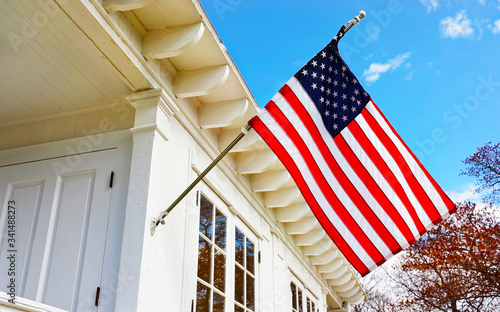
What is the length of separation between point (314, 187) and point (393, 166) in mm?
856

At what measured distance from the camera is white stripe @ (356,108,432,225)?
13.1ft

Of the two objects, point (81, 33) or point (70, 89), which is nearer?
point (81, 33)

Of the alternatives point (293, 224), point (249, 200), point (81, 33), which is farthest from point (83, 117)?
point (293, 224)

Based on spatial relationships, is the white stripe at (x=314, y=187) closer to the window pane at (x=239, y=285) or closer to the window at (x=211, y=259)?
the window at (x=211, y=259)

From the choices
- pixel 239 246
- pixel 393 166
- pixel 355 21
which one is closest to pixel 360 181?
pixel 393 166

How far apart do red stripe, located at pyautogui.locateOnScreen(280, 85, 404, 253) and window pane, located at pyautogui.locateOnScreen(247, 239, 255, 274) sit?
158 cm

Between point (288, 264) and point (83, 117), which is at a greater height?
point (83, 117)

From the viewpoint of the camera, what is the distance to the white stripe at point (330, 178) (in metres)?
3.51

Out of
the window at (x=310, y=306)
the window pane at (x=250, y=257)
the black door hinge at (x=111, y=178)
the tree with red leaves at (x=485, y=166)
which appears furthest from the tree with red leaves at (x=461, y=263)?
the black door hinge at (x=111, y=178)

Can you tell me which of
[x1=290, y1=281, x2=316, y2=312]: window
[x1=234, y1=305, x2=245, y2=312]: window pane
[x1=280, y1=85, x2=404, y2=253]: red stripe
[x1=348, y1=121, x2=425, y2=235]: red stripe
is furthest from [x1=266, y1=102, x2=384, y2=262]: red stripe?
[x1=290, y1=281, x2=316, y2=312]: window

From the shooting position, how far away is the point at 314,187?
3.70m

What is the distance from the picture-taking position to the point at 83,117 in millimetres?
3877

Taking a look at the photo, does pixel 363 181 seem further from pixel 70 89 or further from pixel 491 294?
pixel 491 294

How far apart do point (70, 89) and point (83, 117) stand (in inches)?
10.4
